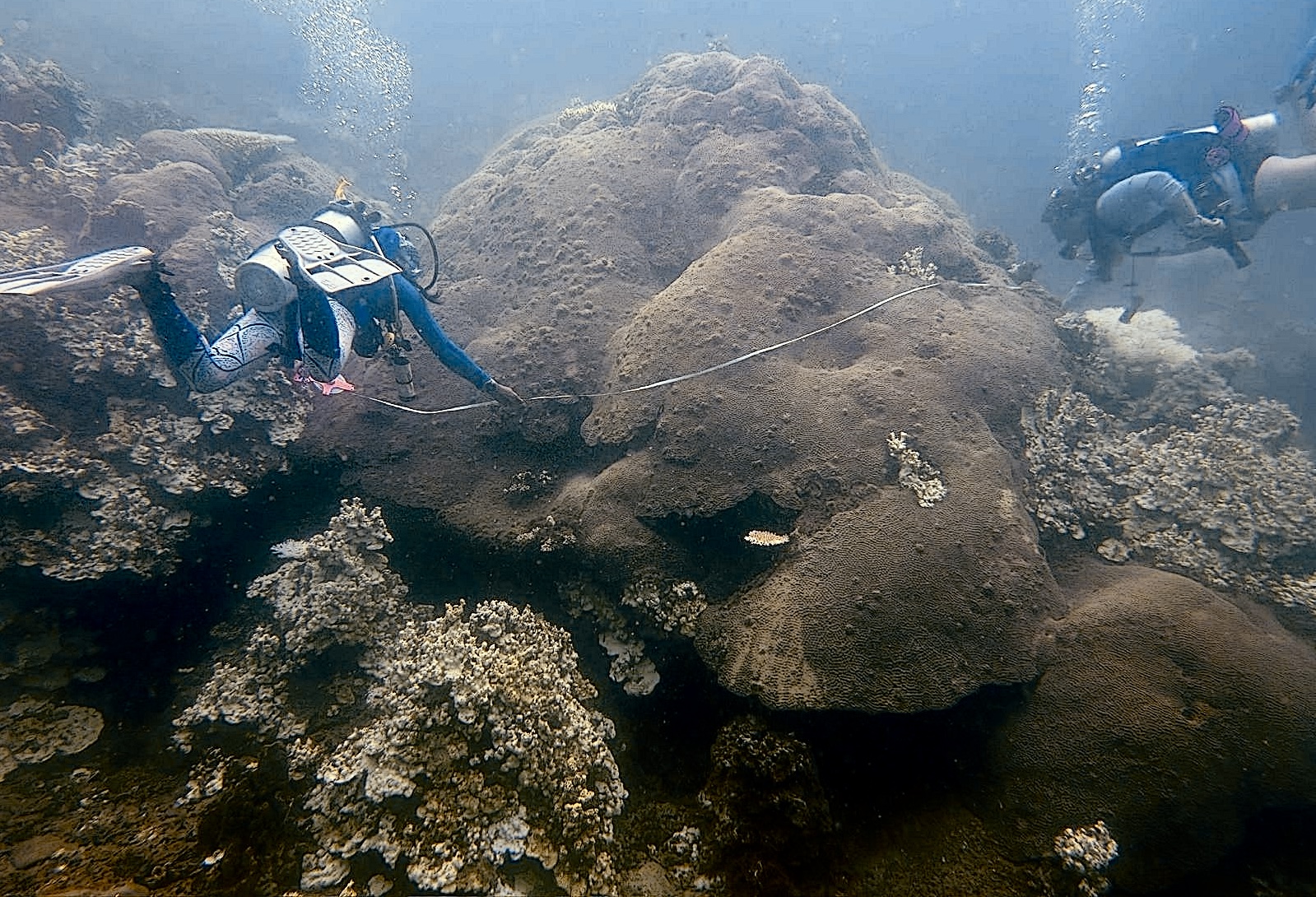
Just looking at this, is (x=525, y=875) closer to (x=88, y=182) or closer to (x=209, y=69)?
(x=88, y=182)

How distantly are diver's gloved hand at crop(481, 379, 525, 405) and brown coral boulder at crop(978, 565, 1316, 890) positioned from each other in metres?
4.19

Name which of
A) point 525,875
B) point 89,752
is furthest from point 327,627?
point 525,875

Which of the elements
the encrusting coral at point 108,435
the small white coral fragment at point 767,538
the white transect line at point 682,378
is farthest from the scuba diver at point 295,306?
the small white coral fragment at point 767,538

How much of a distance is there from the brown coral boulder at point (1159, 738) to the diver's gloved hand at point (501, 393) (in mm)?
4188

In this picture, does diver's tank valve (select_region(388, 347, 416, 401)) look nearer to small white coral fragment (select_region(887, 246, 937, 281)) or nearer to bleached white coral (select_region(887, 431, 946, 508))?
bleached white coral (select_region(887, 431, 946, 508))

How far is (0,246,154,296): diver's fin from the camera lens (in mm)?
3162

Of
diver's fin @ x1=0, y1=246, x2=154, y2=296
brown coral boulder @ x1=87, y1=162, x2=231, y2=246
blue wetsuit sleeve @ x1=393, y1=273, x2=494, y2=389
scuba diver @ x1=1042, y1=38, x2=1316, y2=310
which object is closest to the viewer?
diver's fin @ x1=0, y1=246, x2=154, y2=296

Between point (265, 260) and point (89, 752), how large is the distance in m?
3.16

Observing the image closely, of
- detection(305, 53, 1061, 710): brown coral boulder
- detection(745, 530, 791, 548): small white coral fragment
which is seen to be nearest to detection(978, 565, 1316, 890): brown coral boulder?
detection(305, 53, 1061, 710): brown coral boulder

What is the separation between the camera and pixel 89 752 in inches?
126

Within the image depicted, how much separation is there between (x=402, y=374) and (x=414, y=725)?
9.11ft

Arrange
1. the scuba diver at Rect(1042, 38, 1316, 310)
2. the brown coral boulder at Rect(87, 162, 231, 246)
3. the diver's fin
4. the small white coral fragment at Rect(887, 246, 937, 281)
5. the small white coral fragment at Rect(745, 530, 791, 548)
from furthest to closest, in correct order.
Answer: the brown coral boulder at Rect(87, 162, 231, 246) < the small white coral fragment at Rect(887, 246, 937, 281) < the scuba diver at Rect(1042, 38, 1316, 310) < the small white coral fragment at Rect(745, 530, 791, 548) < the diver's fin

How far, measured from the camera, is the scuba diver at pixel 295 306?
3.41 metres

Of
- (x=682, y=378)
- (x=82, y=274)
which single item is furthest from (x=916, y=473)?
(x=82, y=274)
